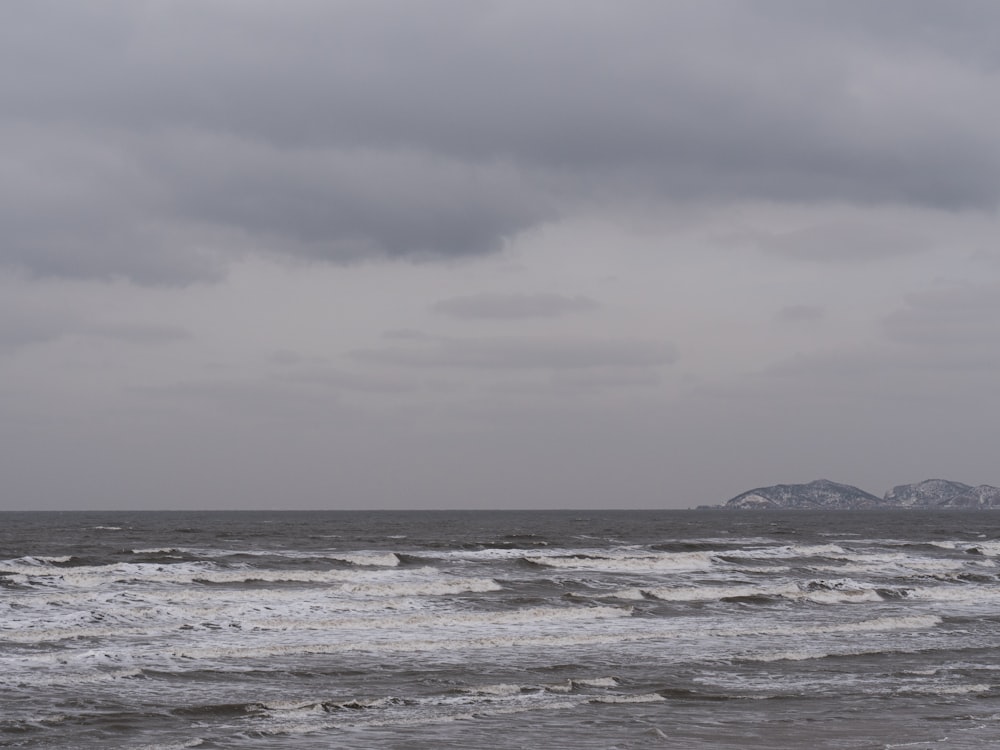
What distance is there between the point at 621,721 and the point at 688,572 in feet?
96.3

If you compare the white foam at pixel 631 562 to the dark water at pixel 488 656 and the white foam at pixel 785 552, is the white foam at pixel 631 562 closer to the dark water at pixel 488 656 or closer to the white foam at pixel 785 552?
the dark water at pixel 488 656

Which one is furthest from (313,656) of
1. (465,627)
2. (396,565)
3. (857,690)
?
(396,565)

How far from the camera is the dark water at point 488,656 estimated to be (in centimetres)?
1606

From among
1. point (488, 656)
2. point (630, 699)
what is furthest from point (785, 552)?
point (630, 699)

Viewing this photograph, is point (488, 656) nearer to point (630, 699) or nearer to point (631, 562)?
point (630, 699)

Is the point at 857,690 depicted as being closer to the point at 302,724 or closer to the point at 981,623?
the point at 302,724

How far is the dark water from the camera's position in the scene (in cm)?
1606

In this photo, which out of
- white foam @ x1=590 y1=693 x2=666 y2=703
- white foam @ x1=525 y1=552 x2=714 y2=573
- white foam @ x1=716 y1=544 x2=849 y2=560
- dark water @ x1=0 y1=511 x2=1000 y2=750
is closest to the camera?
dark water @ x1=0 y1=511 x2=1000 y2=750

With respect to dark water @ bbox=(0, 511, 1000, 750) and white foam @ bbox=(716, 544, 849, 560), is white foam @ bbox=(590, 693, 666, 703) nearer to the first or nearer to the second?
dark water @ bbox=(0, 511, 1000, 750)

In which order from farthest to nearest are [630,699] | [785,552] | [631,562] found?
1. [785,552]
2. [631,562]
3. [630,699]

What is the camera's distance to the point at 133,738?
15.5 metres

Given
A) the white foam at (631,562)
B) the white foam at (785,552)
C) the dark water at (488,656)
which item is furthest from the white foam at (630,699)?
the white foam at (785,552)

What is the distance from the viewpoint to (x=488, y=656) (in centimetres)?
2339

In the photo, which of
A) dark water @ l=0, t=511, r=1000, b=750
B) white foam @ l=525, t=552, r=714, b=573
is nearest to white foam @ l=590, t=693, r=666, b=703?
dark water @ l=0, t=511, r=1000, b=750
